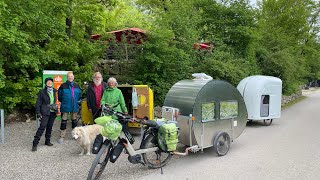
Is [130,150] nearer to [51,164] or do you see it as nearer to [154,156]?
[154,156]

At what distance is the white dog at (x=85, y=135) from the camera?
6.97m

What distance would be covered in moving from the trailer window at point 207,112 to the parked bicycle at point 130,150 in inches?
47.7

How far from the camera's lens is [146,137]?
621cm

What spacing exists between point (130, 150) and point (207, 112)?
7.17 ft

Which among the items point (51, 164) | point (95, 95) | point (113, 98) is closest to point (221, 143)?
point (113, 98)

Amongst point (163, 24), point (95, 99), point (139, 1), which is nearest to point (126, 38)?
point (163, 24)

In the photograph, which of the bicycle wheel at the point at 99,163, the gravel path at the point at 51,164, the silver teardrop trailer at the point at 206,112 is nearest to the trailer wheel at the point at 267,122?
the silver teardrop trailer at the point at 206,112

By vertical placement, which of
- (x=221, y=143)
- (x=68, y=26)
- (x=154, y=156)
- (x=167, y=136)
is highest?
(x=68, y=26)

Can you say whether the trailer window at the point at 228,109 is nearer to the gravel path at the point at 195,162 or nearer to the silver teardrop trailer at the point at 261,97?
the gravel path at the point at 195,162

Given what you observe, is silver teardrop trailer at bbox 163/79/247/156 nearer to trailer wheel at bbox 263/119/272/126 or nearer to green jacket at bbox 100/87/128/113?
green jacket at bbox 100/87/128/113

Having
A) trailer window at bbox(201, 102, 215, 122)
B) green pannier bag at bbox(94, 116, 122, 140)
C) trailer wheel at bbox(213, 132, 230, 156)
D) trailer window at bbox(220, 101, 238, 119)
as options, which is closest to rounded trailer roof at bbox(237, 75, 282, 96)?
trailer window at bbox(220, 101, 238, 119)

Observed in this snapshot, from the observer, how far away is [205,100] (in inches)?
279

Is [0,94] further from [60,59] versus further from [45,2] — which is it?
[45,2]

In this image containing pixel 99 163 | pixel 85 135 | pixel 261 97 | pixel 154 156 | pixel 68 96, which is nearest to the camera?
pixel 99 163
